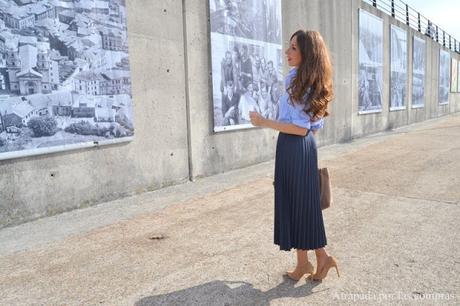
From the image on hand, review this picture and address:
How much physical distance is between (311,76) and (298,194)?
0.84 meters

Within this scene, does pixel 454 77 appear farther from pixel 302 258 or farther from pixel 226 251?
pixel 302 258

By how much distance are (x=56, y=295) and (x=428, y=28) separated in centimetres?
2605

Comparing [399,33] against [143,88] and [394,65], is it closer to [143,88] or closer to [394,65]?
[394,65]

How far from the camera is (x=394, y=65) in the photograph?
701 inches

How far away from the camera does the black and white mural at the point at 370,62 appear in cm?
1443

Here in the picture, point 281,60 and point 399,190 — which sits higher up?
point 281,60

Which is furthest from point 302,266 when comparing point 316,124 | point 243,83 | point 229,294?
point 243,83

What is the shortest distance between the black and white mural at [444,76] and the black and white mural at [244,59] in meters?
20.8

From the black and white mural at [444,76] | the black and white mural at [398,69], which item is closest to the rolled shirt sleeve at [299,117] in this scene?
the black and white mural at [398,69]

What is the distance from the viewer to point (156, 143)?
21.6 feet

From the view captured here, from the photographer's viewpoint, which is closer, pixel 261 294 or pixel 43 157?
pixel 261 294

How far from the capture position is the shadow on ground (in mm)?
2994

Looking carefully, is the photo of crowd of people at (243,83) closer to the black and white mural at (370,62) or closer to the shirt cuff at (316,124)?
the shirt cuff at (316,124)

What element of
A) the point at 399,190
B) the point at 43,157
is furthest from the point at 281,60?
the point at 43,157
